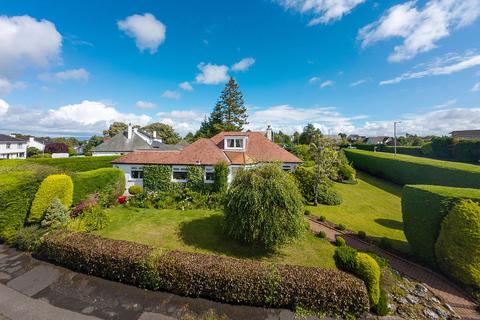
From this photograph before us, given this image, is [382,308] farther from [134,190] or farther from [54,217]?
[134,190]

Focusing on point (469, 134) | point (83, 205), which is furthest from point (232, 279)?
point (469, 134)

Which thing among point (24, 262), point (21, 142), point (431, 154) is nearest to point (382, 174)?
point (431, 154)

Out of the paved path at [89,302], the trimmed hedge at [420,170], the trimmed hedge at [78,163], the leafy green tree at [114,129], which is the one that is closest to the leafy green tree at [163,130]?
the leafy green tree at [114,129]

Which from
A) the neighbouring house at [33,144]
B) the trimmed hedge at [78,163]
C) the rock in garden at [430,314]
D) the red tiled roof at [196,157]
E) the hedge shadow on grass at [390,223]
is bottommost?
the rock in garden at [430,314]

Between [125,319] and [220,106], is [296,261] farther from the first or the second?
[220,106]

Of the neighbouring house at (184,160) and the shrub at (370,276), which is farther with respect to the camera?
the neighbouring house at (184,160)

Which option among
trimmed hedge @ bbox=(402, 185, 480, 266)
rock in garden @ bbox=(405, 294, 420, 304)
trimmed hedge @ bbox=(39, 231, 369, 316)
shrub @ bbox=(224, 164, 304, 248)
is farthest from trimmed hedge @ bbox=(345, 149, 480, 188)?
trimmed hedge @ bbox=(39, 231, 369, 316)

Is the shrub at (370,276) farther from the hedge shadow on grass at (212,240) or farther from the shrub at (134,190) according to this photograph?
the shrub at (134,190)
